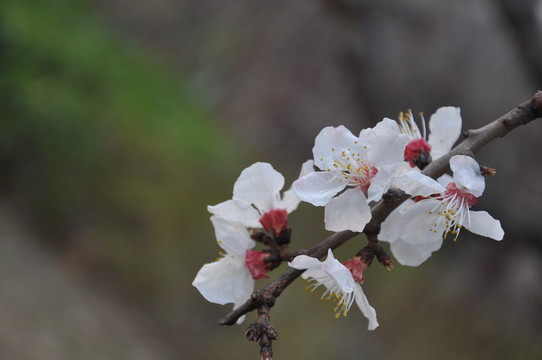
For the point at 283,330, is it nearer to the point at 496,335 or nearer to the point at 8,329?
the point at 496,335

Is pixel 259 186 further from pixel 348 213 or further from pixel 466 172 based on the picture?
pixel 466 172

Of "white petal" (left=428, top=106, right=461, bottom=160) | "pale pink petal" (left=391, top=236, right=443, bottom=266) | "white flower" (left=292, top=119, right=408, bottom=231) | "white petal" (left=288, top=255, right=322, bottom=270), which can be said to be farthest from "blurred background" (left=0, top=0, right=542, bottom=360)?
"white petal" (left=288, top=255, right=322, bottom=270)

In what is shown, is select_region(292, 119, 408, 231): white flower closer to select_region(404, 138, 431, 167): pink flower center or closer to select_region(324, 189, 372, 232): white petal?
select_region(324, 189, 372, 232): white petal

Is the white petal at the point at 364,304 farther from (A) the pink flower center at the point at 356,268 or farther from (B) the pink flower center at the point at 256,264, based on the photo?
(B) the pink flower center at the point at 256,264

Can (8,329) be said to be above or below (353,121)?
below

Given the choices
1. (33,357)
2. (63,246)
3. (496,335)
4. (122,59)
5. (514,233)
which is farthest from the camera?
(122,59)

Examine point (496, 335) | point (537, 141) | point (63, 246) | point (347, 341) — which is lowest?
point (496, 335)

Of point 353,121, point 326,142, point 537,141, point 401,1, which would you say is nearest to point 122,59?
point 353,121
